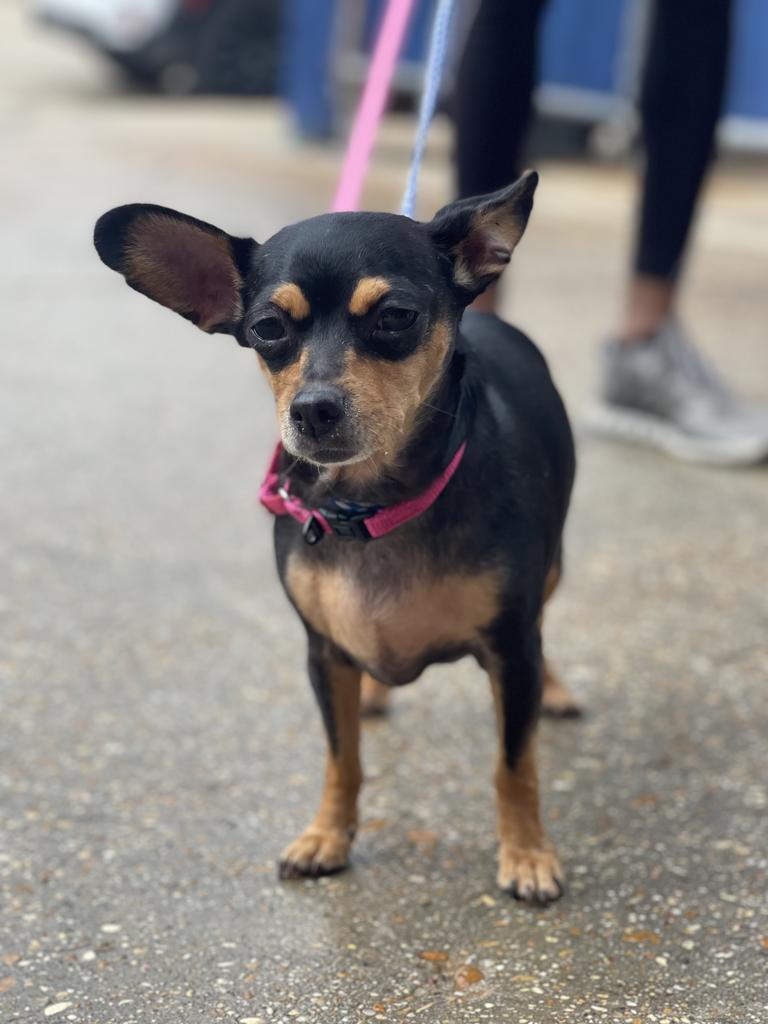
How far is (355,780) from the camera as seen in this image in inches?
96.7

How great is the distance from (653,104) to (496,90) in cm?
69

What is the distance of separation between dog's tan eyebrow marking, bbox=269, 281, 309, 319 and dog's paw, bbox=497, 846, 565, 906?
37.0 inches

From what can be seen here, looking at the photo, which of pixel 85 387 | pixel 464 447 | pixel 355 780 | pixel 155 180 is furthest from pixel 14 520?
pixel 155 180

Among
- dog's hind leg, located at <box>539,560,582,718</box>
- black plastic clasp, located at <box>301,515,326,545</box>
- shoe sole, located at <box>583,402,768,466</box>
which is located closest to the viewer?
black plastic clasp, located at <box>301,515,326,545</box>

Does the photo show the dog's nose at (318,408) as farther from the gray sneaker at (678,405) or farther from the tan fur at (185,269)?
the gray sneaker at (678,405)

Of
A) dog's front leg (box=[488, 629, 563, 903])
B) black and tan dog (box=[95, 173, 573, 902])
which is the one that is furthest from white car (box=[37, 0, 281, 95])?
dog's front leg (box=[488, 629, 563, 903])

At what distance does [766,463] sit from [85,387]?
2.33 meters

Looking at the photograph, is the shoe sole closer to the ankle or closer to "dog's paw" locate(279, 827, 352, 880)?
the ankle

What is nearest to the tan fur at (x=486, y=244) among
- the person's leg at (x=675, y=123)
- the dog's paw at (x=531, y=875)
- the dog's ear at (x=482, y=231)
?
the dog's ear at (x=482, y=231)

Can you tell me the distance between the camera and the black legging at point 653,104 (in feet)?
11.5

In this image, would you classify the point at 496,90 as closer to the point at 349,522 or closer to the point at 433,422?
the point at 433,422

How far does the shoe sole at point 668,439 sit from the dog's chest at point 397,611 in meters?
2.08

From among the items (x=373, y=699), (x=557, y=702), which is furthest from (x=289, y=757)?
(x=557, y=702)

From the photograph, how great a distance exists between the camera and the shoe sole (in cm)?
411
